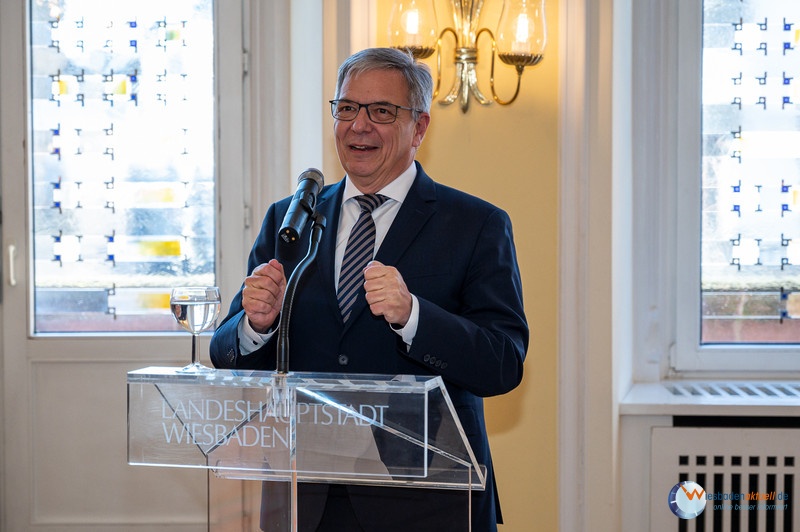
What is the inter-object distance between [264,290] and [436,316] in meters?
0.27

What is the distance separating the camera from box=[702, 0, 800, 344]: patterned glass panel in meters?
3.10

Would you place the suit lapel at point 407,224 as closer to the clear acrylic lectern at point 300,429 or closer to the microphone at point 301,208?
the microphone at point 301,208

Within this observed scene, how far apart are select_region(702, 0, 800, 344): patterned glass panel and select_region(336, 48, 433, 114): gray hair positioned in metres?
1.82

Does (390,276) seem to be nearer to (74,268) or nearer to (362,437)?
(362,437)

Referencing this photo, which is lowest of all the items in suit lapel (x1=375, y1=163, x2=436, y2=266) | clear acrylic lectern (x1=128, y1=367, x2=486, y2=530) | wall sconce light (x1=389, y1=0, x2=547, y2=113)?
clear acrylic lectern (x1=128, y1=367, x2=486, y2=530)

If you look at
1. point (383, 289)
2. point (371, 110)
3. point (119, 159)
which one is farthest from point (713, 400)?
point (119, 159)

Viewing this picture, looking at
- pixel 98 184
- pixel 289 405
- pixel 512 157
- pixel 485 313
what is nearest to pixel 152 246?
pixel 98 184

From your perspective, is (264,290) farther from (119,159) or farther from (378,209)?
(119,159)

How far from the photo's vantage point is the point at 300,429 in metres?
1.17

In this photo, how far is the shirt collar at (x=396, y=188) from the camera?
165 cm

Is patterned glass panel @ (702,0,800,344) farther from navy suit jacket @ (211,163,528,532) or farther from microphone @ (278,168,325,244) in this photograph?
microphone @ (278,168,325,244)
